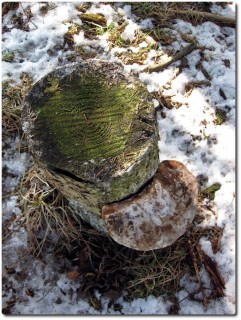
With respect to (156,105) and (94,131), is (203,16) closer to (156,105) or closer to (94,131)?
(156,105)

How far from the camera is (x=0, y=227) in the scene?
321 cm

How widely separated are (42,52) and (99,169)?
2082 mm

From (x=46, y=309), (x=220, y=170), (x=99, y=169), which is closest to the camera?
(x=99, y=169)

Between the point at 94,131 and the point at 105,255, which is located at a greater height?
the point at 94,131

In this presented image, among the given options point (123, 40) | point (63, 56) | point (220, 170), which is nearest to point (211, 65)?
point (123, 40)

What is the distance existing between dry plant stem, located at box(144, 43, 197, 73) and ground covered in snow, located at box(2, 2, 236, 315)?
0.13ft

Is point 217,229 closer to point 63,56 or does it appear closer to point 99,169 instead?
point 99,169

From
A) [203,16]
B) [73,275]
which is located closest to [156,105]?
[203,16]

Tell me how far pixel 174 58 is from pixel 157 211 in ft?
6.50

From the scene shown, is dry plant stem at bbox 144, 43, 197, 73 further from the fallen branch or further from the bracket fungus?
the bracket fungus

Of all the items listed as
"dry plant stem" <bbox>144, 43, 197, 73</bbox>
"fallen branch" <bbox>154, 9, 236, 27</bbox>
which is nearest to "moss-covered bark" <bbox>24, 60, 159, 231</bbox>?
"dry plant stem" <bbox>144, 43, 197, 73</bbox>

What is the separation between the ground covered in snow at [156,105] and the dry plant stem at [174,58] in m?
0.04

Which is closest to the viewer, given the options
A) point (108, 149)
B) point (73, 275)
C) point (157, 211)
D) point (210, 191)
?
point (108, 149)

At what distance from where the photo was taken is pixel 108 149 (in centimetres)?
241
